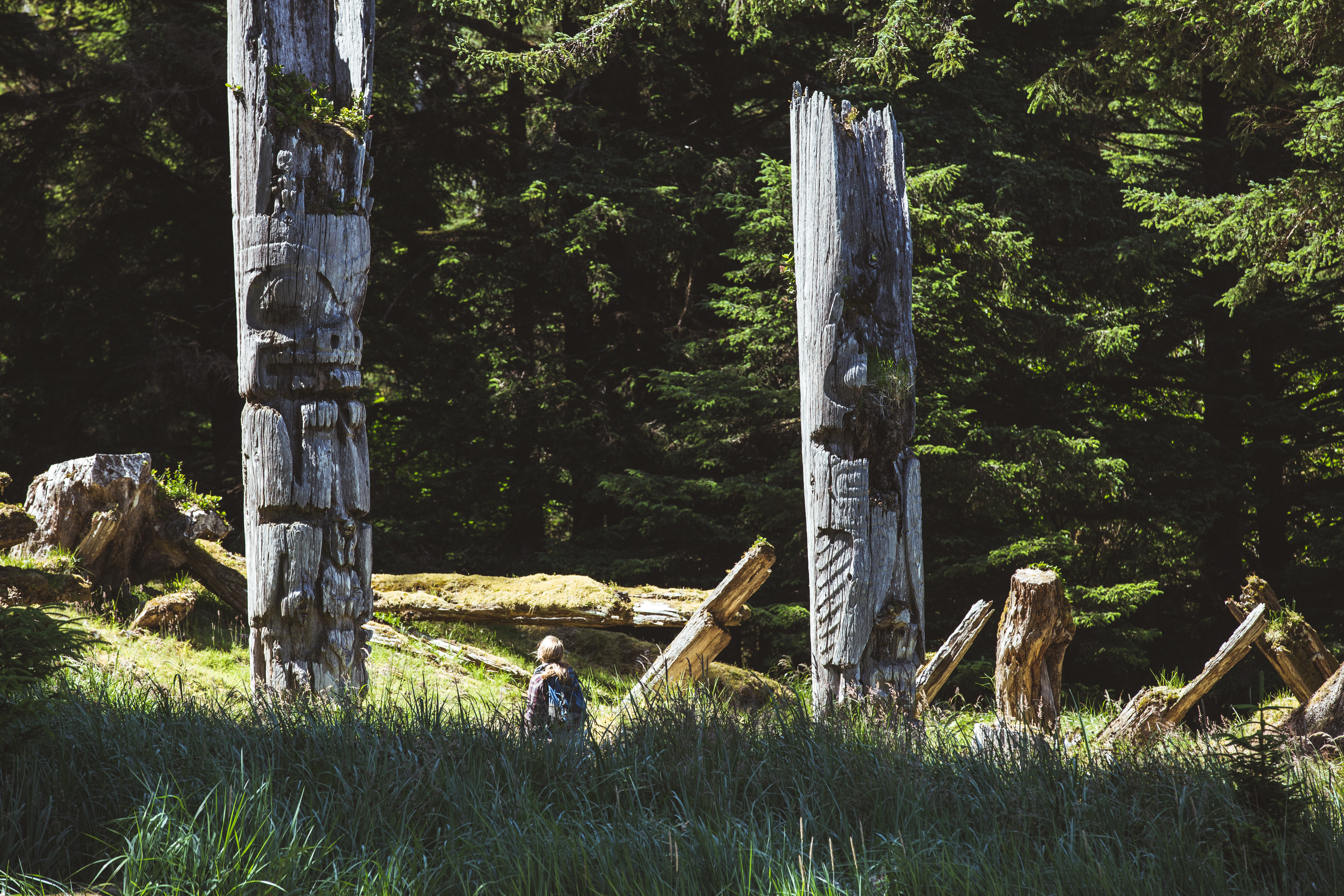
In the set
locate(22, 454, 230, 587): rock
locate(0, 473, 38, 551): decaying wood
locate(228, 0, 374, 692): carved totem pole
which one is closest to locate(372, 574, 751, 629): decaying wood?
locate(22, 454, 230, 587): rock

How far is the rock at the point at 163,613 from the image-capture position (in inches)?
330

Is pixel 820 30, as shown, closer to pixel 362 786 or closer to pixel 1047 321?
pixel 1047 321

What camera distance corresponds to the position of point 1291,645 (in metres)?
7.86

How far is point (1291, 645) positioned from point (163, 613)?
970 cm

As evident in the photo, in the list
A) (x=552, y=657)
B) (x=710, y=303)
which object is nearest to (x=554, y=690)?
(x=552, y=657)

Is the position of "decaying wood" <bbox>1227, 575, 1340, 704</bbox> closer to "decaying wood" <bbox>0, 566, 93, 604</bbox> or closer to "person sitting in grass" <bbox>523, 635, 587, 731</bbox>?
"person sitting in grass" <bbox>523, 635, 587, 731</bbox>

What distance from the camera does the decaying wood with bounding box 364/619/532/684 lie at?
30.3 ft

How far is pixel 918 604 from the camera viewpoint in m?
5.12

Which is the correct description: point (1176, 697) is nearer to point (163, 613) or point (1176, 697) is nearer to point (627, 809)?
point (627, 809)

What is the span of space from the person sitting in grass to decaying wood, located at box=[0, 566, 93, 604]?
4.44 meters

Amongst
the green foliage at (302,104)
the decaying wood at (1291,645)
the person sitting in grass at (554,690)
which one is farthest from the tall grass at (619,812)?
the decaying wood at (1291,645)

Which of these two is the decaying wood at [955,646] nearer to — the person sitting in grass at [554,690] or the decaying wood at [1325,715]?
the decaying wood at [1325,715]

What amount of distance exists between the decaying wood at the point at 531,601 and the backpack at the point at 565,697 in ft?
12.4

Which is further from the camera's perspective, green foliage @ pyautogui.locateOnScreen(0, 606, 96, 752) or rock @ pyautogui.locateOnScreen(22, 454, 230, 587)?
rock @ pyautogui.locateOnScreen(22, 454, 230, 587)
